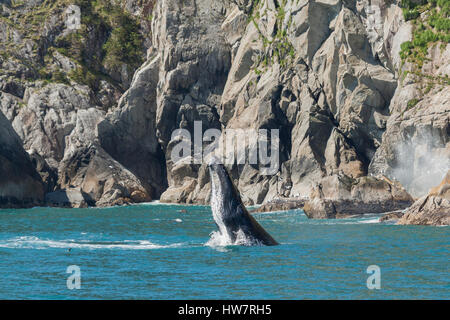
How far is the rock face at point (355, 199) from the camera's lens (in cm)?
5378

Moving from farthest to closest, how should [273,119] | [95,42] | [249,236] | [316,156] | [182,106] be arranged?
1. [95,42]
2. [182,106]
3. [273,119]
4. [316,156]
5. [249,236]

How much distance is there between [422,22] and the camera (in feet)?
237

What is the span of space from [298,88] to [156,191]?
85.2 feet

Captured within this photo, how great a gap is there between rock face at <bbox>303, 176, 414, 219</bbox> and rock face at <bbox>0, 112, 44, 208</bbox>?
4050 cm

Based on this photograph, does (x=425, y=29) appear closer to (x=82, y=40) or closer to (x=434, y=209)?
(x=434, y=209)

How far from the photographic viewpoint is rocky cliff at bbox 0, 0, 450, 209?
7012 cm

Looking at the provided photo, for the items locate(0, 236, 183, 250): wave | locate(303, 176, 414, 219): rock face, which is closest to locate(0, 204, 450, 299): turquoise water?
locate(0, 236, 183, 250): wave

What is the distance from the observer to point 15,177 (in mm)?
82375

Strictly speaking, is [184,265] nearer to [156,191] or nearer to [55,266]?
[55,266]

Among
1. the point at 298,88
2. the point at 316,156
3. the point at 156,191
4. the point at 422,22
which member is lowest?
the point at 156,191

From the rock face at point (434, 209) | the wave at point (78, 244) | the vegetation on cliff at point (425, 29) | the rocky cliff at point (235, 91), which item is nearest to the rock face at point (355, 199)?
the rocky cliff at point (235, 91)

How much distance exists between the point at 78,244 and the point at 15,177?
4892 centimetres

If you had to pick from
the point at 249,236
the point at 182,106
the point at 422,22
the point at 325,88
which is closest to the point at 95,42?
the point at 182,106

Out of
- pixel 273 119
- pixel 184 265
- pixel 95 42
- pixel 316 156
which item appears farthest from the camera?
pixel 95 42
